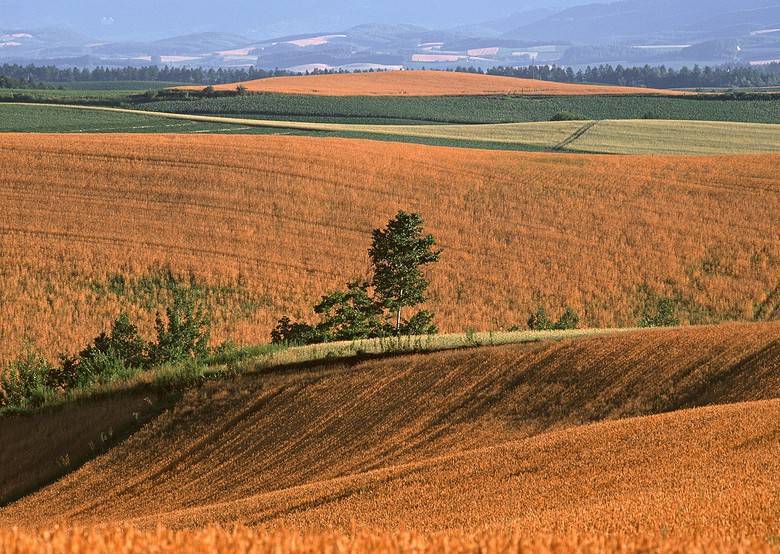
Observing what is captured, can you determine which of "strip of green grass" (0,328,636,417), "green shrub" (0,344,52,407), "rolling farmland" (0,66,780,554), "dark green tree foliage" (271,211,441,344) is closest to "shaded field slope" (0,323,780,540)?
"rolling farmland" (0,66,780,554)

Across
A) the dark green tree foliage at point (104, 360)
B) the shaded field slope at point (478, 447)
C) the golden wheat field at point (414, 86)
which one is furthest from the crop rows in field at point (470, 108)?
the shaded field slope at point (478, 447)

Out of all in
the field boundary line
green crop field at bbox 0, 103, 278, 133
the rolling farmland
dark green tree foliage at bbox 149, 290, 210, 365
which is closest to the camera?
the rolling farmland

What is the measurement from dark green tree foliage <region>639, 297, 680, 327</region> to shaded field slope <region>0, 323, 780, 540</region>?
1573cm

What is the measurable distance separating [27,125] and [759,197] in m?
54.7

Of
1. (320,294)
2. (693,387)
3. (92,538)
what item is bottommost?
(320,294)

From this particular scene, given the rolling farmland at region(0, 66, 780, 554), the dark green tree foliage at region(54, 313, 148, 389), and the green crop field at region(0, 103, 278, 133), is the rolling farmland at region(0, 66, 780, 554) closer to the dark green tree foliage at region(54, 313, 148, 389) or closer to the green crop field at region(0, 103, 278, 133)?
the dark green tree foliage at region(54, 313, 148, 389)

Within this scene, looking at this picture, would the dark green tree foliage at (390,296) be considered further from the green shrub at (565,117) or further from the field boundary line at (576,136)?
the green shrub at (565,117)

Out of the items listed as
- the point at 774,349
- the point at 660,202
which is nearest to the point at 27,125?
the point at 660,202

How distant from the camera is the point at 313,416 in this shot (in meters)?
23.2

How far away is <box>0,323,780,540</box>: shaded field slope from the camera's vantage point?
1104 cm

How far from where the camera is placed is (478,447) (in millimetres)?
18859

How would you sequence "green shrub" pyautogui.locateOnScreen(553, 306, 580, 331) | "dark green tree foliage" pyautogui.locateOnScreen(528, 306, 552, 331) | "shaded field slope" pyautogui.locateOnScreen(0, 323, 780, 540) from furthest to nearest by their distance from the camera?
"dark green tree foliage" pyautogui.locateOnScreen(528, 306, 552, 331) → "green shrub" pyautogui.locateOnScreen(553, 306, 580, 331) → "shaded field slope" pyautogui.locateOnScreen(0, 323, 780, 540)

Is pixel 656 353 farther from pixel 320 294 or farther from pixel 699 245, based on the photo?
pixel 699 245

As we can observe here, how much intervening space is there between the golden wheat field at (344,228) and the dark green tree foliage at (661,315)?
610 millimetres
